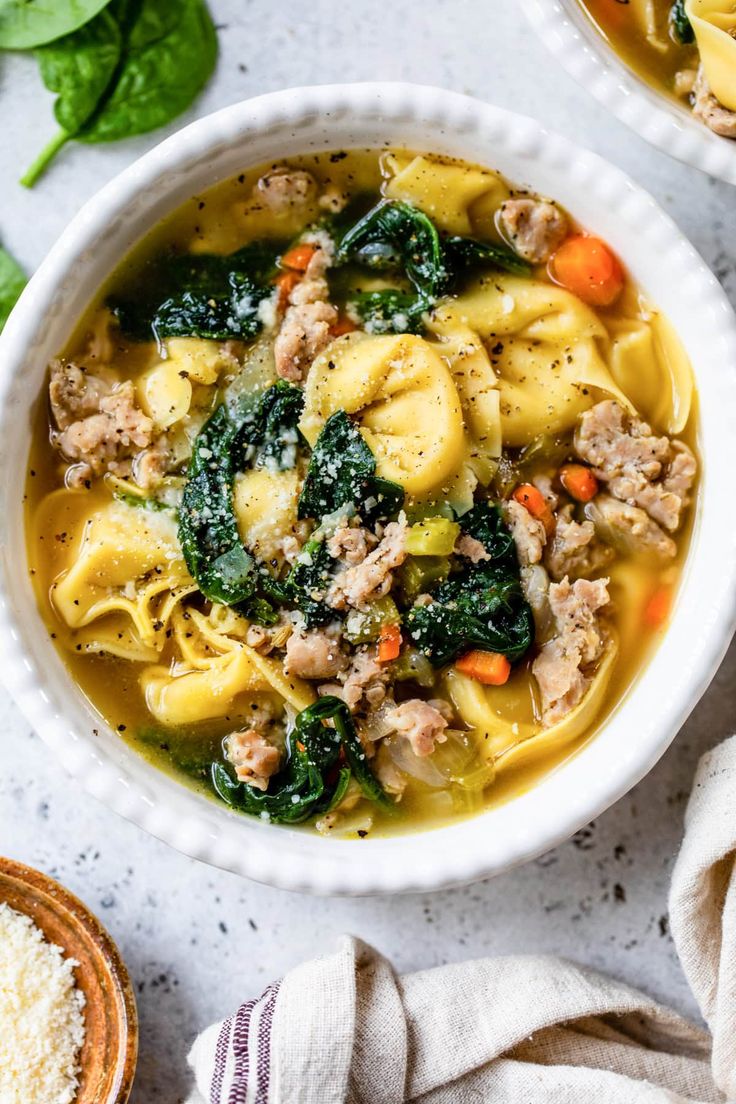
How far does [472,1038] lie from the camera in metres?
4.25

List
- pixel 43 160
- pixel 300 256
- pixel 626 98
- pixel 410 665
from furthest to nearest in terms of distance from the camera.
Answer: pixel 43 160
pixel 300 256
pixel 410 665
pixel 626 98

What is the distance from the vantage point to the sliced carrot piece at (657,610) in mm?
4203

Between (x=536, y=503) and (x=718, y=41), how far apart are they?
62.7 inches

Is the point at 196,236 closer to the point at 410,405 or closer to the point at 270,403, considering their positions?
the point at 270,403

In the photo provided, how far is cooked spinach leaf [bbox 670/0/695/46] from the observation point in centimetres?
414

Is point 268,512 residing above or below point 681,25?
below

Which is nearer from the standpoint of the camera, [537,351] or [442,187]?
[442,187]

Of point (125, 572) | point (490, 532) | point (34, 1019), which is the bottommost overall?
point (34, 1019)

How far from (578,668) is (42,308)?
2084 millimetres

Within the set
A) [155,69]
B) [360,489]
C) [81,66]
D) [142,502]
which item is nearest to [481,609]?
[360,489]

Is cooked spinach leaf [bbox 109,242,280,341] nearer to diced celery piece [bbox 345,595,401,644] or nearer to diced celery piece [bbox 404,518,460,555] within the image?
diced celery piece [bbox 404,518,460,555]

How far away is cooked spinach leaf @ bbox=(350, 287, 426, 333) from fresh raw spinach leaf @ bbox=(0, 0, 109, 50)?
1.41m

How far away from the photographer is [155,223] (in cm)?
409

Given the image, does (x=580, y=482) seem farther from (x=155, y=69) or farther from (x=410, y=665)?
(x=155, y=69)
